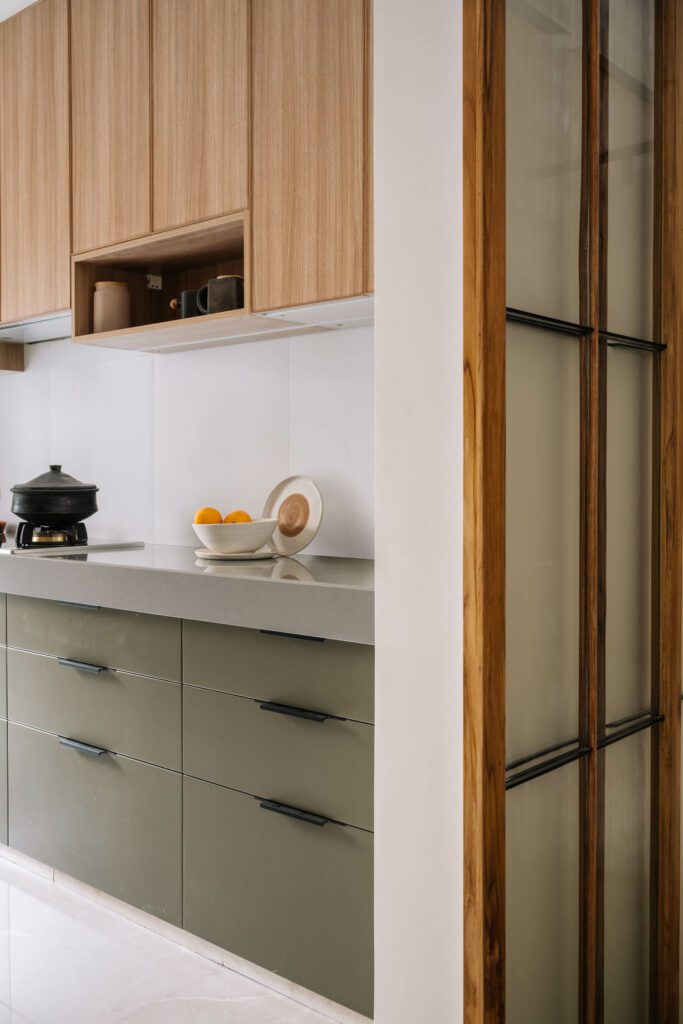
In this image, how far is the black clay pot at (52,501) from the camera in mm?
2951

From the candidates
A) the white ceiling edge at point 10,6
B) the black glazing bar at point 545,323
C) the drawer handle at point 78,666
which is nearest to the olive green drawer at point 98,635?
the drawer handle at point 78,666

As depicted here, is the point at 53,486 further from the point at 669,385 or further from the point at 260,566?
the point at 669,385

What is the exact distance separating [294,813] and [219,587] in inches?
20.8

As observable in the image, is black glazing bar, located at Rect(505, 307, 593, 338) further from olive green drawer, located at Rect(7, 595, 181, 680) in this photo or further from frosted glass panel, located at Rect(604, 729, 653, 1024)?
olive green drawer, located at Rect(7, 595, 181, 680)

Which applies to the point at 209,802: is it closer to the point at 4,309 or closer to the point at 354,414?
the point at 354,414

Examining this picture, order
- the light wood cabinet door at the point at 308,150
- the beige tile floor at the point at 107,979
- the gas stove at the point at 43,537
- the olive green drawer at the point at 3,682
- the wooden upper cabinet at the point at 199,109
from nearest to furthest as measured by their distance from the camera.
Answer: the beige tile floor at the point at 107,979 < the light wood cabinet door at the point at 308,150 < the wooden upper cabinet at the point at 199,109 < the olive green drawer at the point at 3,682 < the gas stove at the point at 43,537

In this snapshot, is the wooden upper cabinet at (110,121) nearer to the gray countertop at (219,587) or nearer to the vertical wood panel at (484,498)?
the gray countertop at (219,587)

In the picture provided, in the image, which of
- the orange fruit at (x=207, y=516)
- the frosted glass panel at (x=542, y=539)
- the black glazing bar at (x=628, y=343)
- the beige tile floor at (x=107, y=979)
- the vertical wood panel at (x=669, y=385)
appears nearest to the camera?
the frosted glass panel at (x=542, y=539)

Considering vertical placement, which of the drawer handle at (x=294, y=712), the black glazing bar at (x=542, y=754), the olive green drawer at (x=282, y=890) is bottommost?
the olive green drawer at (x=282, y=890)

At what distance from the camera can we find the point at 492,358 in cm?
127

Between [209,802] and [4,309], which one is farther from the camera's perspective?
[4,309]

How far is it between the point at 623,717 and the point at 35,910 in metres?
1.81

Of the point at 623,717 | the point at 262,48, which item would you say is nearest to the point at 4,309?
the point at 262,48

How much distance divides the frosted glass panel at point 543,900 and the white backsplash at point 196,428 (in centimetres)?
122
